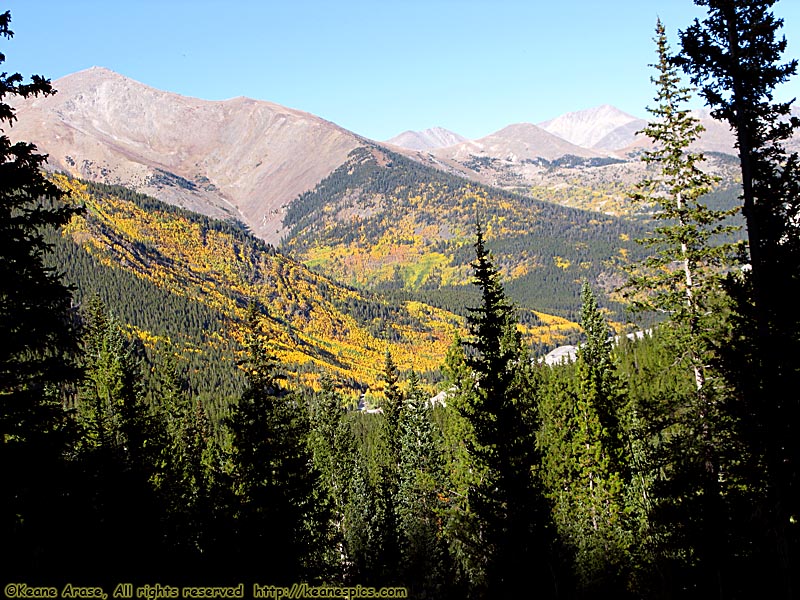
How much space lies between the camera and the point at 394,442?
2212 inches

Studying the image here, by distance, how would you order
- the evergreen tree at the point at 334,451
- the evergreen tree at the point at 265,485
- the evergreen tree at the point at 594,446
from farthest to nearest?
the evergreen tree at the point at 334,451 < the evergreen tree at the point at 594,446 < the evergreen tree at the point at 265,485

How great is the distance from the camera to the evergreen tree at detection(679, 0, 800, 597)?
13.9 m

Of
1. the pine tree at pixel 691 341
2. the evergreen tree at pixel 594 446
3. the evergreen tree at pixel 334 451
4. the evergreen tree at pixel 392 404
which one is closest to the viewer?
the pine tree at pixel 691 341

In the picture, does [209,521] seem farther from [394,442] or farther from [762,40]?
[762,40]

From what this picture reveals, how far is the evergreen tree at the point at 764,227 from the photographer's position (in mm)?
13914

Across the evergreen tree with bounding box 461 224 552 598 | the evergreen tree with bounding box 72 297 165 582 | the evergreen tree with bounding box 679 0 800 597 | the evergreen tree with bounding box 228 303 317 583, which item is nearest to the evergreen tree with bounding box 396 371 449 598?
the evergreen tree with bounding box 228 303 317 583

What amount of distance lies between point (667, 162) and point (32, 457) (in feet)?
66.5

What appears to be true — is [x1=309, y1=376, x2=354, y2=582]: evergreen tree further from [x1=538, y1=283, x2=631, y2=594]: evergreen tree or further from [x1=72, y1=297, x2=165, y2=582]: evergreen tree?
[x1=538, y1=283, x2=631, y2=594]: evergreen tree

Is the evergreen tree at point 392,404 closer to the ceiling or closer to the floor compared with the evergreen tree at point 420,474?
closer to the ceiling

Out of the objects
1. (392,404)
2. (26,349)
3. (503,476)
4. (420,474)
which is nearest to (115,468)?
(26,349)

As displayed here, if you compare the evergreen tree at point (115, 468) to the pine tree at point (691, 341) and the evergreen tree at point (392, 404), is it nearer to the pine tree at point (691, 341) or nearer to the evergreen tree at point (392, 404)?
the pine tree at point (691, 341)

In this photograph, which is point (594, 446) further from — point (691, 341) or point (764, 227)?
point (764, 227)

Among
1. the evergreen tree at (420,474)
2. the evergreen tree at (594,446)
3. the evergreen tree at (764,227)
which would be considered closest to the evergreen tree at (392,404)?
the evergreen tree at (420,474)

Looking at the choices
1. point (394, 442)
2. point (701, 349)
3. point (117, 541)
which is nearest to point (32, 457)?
point (117, 541)
